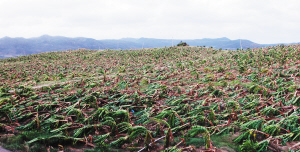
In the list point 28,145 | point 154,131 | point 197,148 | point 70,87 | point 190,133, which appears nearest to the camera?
point 197,148

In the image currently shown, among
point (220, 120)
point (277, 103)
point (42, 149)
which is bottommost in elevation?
point (42, 149)

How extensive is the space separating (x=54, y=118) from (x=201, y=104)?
383 cm

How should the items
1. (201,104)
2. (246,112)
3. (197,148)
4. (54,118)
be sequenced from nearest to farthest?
(197,148) < (246,112) < (54,118) < (201,104)

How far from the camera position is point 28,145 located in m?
2.93

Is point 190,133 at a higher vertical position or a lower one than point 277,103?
lower

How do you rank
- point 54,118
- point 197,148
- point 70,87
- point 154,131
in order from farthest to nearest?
point 70,87, point 54,118, point 154,131, point 197,148

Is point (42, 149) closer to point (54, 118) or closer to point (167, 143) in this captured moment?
point (54, 118)

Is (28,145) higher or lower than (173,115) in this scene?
lower

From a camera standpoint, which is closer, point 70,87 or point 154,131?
point 154,131

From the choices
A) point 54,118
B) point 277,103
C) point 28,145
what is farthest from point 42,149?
point 277,103

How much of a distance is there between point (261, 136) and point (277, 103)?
1.38m

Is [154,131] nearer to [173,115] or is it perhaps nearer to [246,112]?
[173,115]

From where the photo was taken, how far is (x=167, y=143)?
277cm

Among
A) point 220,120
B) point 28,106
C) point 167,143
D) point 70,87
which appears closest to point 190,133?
point 167,143
